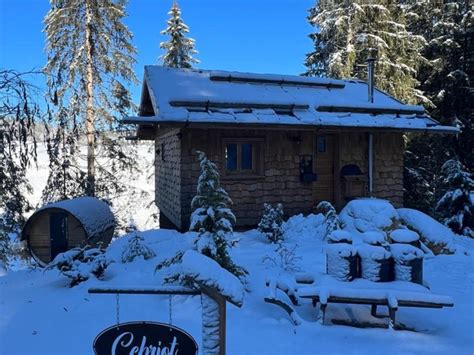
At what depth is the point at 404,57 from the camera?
17.9 metres

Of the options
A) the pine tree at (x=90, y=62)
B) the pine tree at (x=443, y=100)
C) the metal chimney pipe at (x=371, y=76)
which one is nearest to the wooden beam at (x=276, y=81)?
the metal chimney pipe at (x=371, y=76)

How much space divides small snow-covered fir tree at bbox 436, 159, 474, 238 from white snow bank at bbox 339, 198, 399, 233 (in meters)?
3.40

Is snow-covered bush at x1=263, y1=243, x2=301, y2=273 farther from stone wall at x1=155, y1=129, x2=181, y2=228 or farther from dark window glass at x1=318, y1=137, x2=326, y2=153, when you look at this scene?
dark window glass at x1=318, y1=137, x2=326, y2=153

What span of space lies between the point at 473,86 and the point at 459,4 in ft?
12.5

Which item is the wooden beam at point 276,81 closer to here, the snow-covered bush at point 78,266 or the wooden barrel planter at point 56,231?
the wooden barrel planter at point 56,231

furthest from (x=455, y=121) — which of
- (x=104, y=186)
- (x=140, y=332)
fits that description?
(x=140, y=332)

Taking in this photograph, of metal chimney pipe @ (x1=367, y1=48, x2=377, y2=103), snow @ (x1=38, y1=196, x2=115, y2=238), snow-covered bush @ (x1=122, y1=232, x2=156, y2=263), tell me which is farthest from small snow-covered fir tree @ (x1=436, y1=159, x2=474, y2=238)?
snow @ (x1=38, y1=196, x2=115, y2=238)

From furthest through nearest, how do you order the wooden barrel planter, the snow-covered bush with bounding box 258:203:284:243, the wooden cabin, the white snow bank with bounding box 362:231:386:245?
the wooden cabin
the snow-covered bush with bounding box 258:203:284:243
the wooden barrel planter
the white snow bank with bounding box 362:231:386:245

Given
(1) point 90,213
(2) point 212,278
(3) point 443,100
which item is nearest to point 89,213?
(1) point 90,213

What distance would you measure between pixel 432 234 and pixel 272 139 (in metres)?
4.37

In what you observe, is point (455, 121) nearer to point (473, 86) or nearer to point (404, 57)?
point (473, 86)

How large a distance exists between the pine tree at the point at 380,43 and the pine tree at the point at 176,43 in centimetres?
832

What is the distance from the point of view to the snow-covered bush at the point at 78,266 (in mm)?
5652

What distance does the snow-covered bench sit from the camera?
418 centimetres
